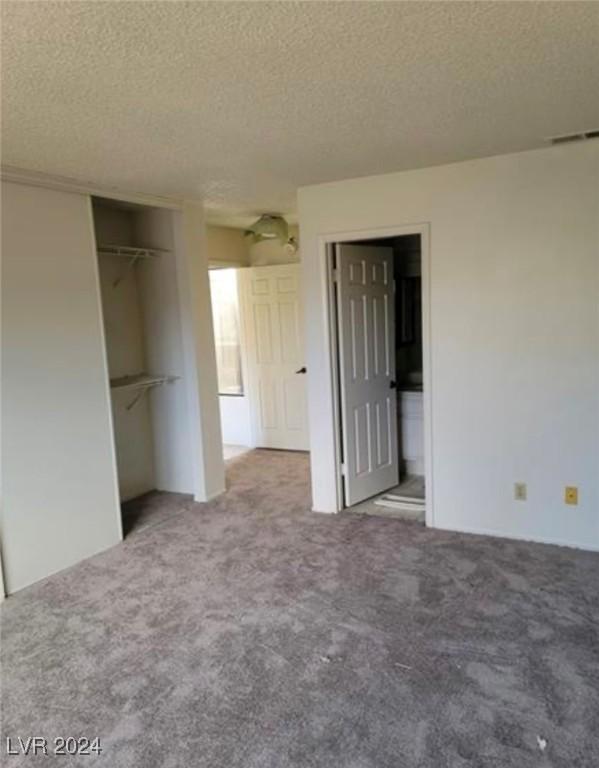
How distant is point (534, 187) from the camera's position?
3240mm

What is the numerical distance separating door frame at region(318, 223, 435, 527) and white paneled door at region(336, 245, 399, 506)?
48 mm

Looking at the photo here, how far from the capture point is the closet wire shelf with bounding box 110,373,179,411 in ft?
14.3

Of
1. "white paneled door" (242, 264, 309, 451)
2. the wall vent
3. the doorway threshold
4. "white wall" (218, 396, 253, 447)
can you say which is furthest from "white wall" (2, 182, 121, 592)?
the wall vent

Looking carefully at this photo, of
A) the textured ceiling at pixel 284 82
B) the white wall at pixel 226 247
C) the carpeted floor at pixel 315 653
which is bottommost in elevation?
the carpeted floor at pixel 315 653

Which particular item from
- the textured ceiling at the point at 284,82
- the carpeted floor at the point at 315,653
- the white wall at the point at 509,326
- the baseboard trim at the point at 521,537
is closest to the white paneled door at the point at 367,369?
the white wall at the point at 509,326

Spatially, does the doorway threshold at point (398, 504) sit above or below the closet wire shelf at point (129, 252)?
below

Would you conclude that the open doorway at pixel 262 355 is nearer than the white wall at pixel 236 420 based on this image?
Yes

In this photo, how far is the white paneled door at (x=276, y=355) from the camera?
583 cm

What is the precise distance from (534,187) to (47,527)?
11.4ft

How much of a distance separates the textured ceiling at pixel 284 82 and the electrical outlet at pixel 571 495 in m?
1.97

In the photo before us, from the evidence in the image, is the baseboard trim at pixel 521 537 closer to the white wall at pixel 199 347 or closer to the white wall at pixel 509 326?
the white wall at pixel 509 326

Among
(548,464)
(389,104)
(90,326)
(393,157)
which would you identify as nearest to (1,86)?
(389,104)

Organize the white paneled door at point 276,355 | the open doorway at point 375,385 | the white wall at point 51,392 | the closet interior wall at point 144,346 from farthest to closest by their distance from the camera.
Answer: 1. the white paneled door at point 276,355
2. the closet interior wall at point 144,346
3. the open doorway at point 375,385
4. the white wall at point 51,392

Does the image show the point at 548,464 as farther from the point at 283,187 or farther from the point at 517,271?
the point at 283,187
